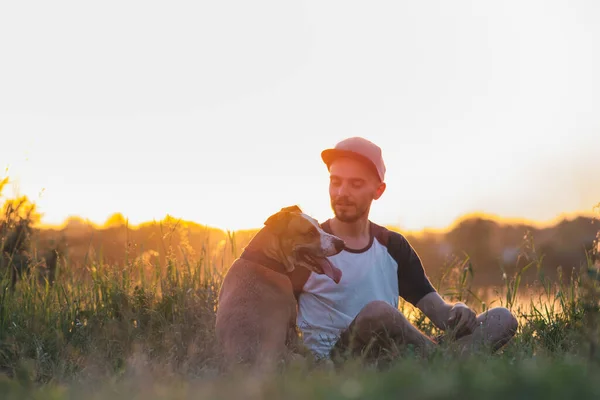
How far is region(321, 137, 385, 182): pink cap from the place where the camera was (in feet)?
18.0

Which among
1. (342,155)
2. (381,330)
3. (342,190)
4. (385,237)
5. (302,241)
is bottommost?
(381,330)

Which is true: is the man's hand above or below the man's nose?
below

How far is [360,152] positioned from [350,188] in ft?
0.92

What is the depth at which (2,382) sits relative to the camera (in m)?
3.40

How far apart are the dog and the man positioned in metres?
0.30

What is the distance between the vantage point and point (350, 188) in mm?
5465

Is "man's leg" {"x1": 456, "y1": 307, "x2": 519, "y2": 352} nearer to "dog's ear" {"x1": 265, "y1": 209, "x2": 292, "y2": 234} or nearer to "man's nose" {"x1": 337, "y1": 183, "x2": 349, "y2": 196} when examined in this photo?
"man's nose" {"x1": 337, "y1": 183, "x2": 349, "y2": 196}

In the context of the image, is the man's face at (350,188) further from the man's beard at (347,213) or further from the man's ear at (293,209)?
the man's ear at (293,209)

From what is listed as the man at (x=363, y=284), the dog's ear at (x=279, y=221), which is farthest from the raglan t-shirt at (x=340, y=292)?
the dog's ear at (x=279, y=221)

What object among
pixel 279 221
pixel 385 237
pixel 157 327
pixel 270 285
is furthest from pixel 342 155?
pixel 157 327

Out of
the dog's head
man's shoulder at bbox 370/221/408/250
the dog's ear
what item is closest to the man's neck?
man's shoulder at bbox 370/221/408/250

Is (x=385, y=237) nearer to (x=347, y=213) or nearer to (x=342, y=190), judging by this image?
(x=347, y=213)

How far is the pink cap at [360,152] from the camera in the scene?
18.0 feet

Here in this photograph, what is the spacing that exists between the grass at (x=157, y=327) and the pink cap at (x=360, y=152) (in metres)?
1.47
